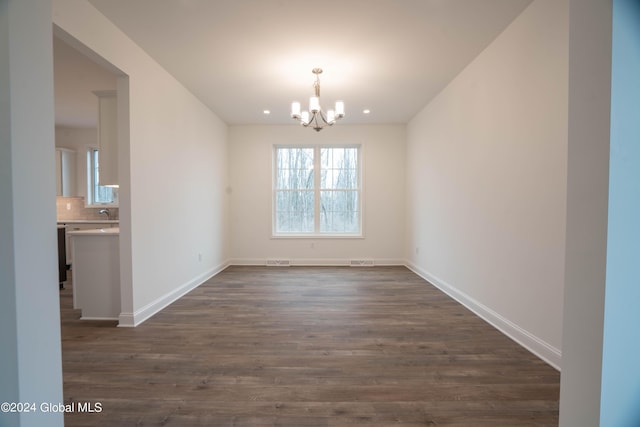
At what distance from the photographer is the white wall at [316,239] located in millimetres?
6000

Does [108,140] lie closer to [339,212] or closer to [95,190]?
[95,190]

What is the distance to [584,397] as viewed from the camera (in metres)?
0.98

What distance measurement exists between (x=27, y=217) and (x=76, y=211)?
6.44 m

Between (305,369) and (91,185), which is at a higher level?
(91,185)

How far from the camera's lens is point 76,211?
20.0 feet

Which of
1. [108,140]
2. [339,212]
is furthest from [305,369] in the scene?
[339,212]

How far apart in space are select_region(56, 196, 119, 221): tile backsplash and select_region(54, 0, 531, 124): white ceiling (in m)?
3.27

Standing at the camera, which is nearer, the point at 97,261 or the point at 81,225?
the point at 97,261

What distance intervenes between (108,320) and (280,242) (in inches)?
131

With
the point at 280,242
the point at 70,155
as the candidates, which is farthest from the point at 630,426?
the point at 70,155

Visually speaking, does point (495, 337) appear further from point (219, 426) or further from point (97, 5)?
point (97, 5)

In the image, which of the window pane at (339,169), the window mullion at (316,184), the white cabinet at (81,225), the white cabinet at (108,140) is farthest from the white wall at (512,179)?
the white cabinet at (81,225)

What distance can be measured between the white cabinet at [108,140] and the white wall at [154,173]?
347 mm

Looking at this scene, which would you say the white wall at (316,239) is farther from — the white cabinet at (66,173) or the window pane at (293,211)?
the white cabinet at (66,173)
